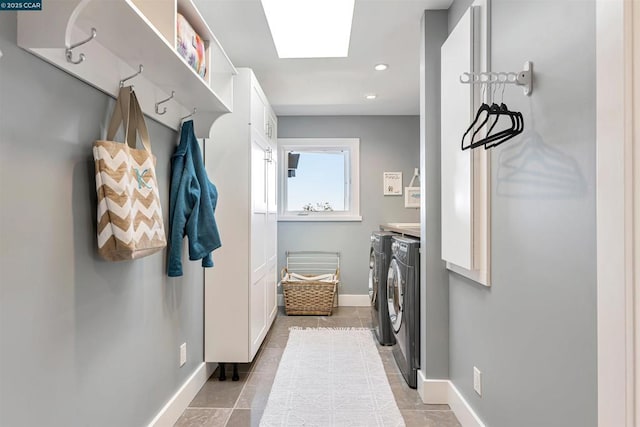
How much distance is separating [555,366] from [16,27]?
1.78m

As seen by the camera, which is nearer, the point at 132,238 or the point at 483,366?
the point at 132,238

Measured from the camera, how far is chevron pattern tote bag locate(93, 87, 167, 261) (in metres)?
1.19

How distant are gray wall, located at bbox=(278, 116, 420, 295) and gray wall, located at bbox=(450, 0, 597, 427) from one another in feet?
9.21

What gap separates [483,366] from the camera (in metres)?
1.62

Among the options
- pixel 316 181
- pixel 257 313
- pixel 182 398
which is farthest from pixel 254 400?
pixel 316 181

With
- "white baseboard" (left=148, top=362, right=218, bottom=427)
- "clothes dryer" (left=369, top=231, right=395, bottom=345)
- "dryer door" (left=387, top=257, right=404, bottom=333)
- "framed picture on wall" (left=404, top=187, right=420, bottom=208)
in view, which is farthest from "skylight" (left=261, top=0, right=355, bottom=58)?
"white baseboard" (left=148, top=362, right=218, bottom=427)

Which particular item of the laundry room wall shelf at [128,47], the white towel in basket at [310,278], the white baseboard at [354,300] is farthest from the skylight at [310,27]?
the white baseboard at [354,300]

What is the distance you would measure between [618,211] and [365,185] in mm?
3713

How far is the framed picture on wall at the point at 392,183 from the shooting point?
175 inches

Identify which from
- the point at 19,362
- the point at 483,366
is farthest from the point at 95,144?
the point at 483,366

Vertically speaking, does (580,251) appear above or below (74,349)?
above

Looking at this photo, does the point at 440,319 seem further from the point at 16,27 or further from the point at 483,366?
the point at 16,27

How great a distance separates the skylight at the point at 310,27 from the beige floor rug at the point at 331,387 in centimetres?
228

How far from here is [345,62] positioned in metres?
2.83
